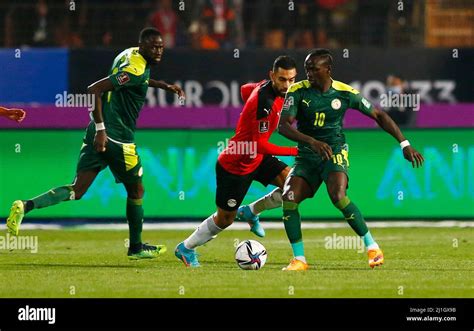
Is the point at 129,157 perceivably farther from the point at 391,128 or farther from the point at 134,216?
the point at 391,128

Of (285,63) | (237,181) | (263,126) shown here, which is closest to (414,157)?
(285,63)

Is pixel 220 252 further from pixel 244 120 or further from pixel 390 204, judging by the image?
pixel 390 204

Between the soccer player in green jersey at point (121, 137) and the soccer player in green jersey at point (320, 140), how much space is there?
1.75 meters

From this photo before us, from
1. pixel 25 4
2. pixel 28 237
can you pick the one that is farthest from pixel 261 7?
pixel 28 237

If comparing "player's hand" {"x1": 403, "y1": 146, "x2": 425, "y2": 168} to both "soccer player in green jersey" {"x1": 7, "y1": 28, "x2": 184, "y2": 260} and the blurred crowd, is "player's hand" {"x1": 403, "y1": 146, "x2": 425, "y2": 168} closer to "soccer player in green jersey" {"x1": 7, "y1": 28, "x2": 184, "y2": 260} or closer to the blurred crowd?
"soccer player in green jersey" {"x1": 7, "y1": 28, "x2": 184, "y2": 260}

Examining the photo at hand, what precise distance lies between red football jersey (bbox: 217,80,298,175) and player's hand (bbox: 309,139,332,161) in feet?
4.01

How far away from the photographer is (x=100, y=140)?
43.8 ft

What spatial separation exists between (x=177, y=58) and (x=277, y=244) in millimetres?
8163

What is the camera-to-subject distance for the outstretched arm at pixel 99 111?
1331 cm

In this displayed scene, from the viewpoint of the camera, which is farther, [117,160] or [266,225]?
[266,225]

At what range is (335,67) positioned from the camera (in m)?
23.5

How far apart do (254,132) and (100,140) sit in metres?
1.60

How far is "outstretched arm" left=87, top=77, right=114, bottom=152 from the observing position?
13.3 m

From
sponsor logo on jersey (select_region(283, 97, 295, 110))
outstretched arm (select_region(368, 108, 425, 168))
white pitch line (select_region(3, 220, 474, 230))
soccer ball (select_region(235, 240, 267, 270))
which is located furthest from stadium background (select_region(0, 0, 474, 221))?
outstretched arm (select_region(368, 108, 425, 168))
